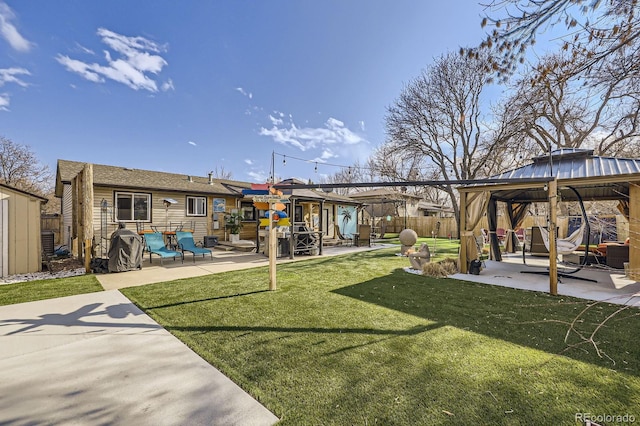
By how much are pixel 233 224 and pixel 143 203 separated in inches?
163

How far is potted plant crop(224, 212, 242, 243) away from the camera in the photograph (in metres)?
14.1

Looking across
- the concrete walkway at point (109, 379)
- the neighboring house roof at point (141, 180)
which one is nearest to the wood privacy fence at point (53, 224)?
the neighboring house roof at point (141, 180)

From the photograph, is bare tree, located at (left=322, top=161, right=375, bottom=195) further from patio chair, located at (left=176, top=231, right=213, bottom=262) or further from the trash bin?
the trash bin

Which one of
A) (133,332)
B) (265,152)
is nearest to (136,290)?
(133,332)

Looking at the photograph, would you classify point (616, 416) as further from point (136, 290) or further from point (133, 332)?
point (136, 290)

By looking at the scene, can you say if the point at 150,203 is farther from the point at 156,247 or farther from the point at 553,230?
the point at 553,230

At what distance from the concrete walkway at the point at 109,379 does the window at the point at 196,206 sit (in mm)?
9953

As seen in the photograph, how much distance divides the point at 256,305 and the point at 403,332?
7.92 ft

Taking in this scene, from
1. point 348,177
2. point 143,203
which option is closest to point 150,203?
point 143,203

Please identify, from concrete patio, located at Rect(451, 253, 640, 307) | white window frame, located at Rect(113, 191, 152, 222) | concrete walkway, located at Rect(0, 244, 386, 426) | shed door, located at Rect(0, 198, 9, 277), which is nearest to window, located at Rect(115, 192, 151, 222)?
white window frame, located at Rect(113, 191, 152, 222)

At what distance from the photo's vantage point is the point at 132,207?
38.3 ft

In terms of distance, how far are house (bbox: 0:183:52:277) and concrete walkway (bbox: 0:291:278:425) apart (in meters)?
4.70

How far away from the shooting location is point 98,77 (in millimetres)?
11023

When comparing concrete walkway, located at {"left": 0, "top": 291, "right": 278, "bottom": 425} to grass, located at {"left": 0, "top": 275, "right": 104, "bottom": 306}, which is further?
grass, located at {"left": 0, "top": 275, "right": 104, "bottom": 306}
